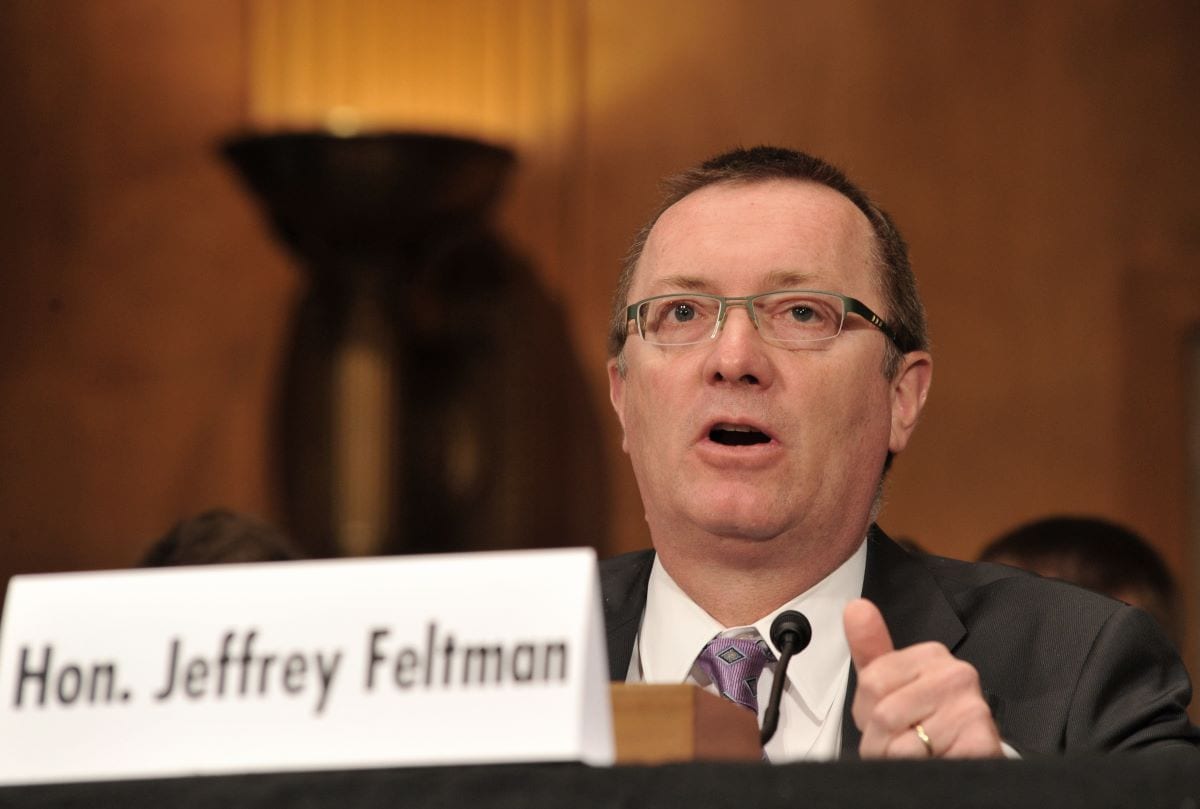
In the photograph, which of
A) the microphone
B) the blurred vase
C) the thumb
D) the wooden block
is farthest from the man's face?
the blurred vase

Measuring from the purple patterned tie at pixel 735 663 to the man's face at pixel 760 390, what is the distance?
0.13 meters

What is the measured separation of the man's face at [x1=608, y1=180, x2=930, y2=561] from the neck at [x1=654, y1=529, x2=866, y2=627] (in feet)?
0.06

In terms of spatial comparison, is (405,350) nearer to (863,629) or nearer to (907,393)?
(907,393)

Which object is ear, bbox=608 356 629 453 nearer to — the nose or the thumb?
the nose

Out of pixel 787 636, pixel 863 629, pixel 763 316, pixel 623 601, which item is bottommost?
pixel 623 601

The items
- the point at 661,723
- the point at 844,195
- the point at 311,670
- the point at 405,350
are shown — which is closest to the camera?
the point at 311,670

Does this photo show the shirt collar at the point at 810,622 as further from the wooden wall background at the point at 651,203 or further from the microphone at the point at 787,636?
the wooden wall background at the point at 651,203

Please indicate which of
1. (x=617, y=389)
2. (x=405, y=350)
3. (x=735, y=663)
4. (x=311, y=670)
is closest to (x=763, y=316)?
(x=617, y=389)

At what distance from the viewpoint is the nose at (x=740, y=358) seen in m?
2.07

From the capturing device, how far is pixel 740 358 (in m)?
2.07

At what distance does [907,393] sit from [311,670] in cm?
143

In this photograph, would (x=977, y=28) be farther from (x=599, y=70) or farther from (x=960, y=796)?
(x=960, y=796)

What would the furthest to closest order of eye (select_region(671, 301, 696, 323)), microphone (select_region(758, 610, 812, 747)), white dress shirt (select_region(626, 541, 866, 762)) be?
eye (select_region(671, 301, 696, 323)) < white dress shirt (select_region(626, 541, 866, 762)) < microphone (select_region(758, 610, 812, 747))

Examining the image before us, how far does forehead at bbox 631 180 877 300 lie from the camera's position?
2160 mm
